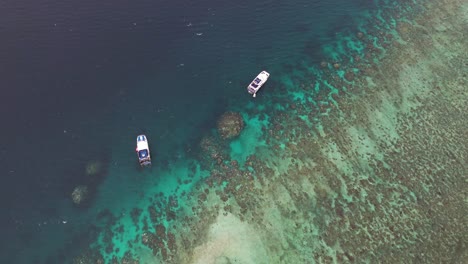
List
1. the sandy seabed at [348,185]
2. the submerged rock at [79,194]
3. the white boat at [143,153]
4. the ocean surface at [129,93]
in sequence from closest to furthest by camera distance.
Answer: the sandy seabed at [348,185] → the ocean surface at [129,93] → the submerged rock at [79,194] → the white boat at [143,153]

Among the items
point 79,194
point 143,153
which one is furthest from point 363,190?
point 79,194

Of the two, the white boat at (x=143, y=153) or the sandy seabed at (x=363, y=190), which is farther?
the white boat at (x=143, y=153)

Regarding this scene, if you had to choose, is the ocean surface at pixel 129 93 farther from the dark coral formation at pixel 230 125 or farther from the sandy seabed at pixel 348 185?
the sandy seabed at pixel 348 185

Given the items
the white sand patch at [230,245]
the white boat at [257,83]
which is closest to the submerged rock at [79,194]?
the white sand patch at [230,245]

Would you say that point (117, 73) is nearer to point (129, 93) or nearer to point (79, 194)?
point (129, 93)

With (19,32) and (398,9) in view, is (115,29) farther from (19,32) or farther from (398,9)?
(398,9)

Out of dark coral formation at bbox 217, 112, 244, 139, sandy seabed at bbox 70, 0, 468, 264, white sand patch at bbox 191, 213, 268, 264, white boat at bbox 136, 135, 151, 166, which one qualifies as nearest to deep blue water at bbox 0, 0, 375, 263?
dark coral formation at bbox 217, 112, 244, 139
